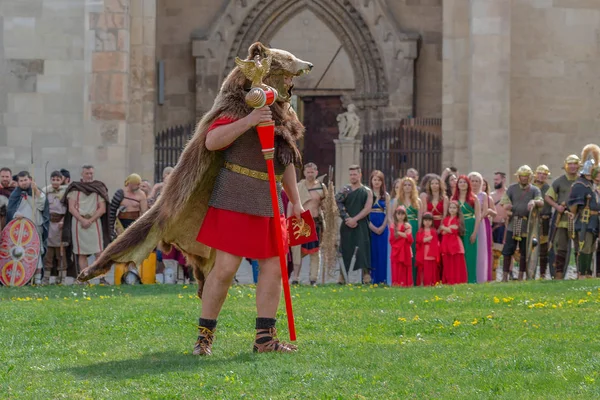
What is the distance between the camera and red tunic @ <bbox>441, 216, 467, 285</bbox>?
16.7m

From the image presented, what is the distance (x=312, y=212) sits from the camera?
17.3m

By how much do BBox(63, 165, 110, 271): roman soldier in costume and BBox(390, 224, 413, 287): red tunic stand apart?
4.03m

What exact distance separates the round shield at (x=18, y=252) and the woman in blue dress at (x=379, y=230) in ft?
14.8

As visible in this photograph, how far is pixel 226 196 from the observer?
8555mm

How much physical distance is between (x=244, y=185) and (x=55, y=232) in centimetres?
968

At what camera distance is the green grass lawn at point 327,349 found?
23.9 feet

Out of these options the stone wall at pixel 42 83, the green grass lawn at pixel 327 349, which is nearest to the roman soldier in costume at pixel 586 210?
the green grass lawn at pixel 327 349

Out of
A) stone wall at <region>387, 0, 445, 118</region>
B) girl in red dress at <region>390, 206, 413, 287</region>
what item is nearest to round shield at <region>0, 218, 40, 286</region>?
girl in red dress at <region>390, 206, 413, 287</region>

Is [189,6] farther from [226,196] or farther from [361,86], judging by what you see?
[226,196]

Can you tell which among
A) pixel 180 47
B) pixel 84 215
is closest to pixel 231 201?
pixel 84 215

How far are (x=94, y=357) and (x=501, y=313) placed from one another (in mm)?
4025

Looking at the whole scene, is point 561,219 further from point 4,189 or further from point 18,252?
point 4,189

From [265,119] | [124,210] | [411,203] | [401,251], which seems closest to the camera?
[265,119]

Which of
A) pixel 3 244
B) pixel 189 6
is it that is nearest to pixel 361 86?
pixel 189 6
